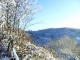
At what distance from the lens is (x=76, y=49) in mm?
65312

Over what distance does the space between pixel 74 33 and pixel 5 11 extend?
169179mm

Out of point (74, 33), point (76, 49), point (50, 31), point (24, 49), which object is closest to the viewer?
point (24, 49)

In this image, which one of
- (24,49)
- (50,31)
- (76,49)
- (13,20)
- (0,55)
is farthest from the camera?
(50,31)

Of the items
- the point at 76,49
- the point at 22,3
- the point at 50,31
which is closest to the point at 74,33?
the point at 50,31

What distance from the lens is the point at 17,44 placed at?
1167 centimetres

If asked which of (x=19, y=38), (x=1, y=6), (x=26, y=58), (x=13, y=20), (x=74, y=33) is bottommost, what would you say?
(x=74, y=33)

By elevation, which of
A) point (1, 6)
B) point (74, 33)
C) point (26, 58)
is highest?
point (1, 6)

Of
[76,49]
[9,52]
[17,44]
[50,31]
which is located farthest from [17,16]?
[50,31]

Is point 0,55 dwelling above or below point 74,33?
above

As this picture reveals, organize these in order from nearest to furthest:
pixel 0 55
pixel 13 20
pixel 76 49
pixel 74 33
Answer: pixel 0 55, pixel 13 20, pixel 76 49, pixel 74 33

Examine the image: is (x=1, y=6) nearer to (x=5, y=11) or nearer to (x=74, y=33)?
(x=5, y=11)

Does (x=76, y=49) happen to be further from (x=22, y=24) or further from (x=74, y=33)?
(x=74, y=33)

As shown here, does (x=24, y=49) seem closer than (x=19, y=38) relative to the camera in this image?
Yes

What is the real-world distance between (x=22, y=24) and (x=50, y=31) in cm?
18256
